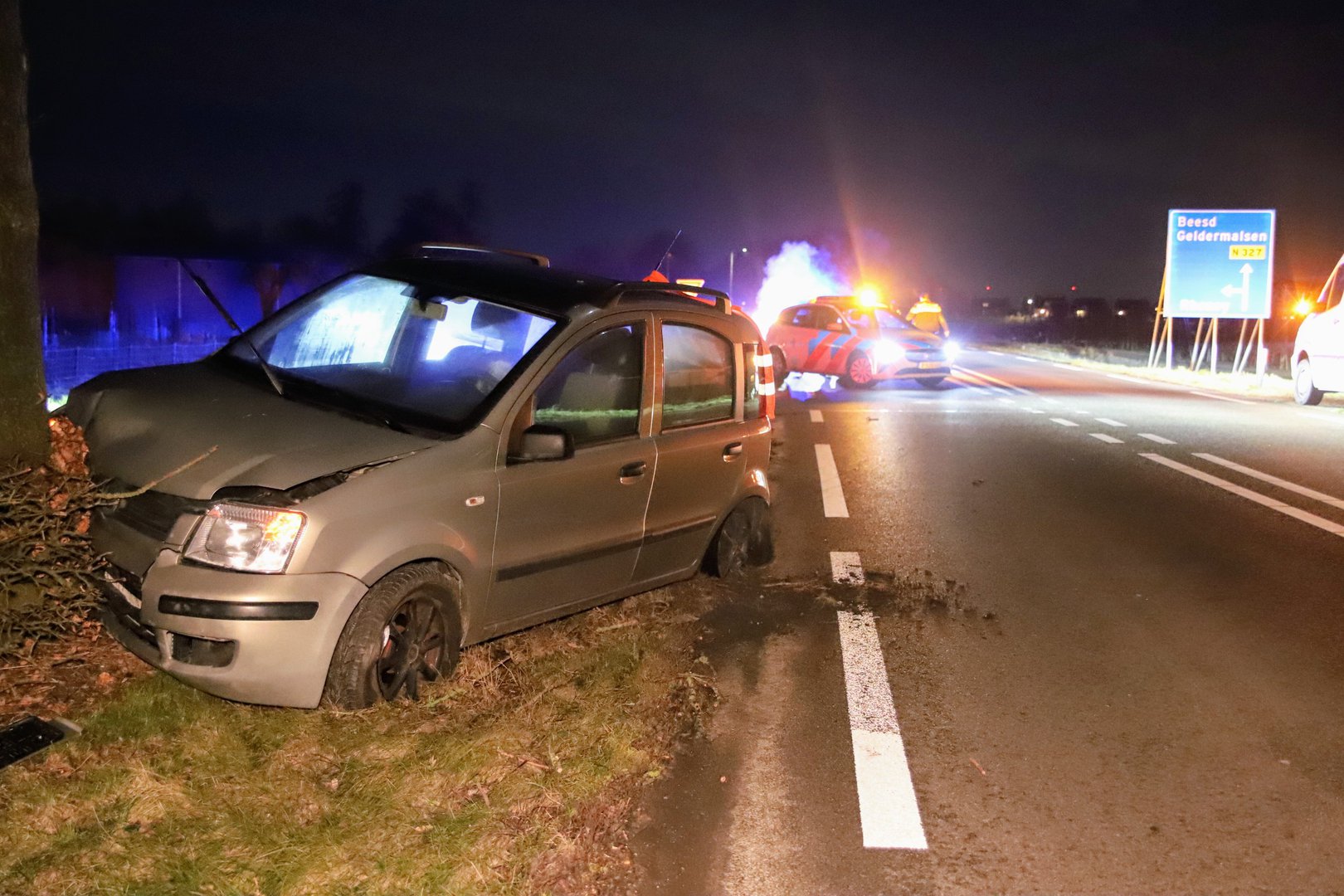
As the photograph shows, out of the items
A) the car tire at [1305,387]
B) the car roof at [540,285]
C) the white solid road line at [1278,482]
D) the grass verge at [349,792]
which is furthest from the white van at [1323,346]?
the grass verge at [349,792]

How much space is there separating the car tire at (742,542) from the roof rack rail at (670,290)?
3.93 ft

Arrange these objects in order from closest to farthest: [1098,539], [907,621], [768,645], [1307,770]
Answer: [1307,770] < [768,645] < [907,621] < [1098,539]

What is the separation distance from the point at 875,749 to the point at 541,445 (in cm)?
186

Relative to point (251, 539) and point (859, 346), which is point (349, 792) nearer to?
point (251, 539)

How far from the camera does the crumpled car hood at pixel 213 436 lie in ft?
13.8

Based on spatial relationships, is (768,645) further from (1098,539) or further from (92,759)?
(1098,539)

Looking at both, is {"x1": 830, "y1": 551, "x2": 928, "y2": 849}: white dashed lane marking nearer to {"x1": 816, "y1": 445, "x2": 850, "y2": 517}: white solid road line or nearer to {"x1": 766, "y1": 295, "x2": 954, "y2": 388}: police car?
{"x1": 816, "y1": 445, "x2": 850, "y2": 517}: white solid road line

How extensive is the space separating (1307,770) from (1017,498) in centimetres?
584

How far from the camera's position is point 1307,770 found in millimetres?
4391

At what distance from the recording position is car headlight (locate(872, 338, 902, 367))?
2214cm

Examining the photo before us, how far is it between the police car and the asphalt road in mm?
11208

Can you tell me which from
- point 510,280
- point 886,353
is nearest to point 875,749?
point 510,280

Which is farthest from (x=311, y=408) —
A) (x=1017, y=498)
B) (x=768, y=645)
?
(x=1017, y=498)

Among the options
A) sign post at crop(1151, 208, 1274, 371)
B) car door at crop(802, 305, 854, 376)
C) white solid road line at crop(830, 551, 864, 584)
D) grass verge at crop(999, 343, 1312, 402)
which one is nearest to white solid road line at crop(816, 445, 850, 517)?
white solid road line at crop(830, 551, 864, 584)
